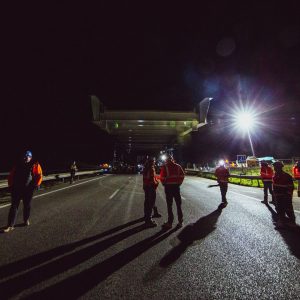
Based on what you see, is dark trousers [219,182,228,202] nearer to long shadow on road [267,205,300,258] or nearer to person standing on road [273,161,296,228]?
person standing on road [273,161,296,228]

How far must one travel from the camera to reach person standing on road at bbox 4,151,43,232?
20.2ft

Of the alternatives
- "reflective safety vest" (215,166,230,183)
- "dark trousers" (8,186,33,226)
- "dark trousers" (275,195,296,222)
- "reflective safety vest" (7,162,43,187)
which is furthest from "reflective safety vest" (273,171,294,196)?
"dark trousers" (8,186,33,226)

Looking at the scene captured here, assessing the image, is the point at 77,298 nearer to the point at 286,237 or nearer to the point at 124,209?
the point at 286,237

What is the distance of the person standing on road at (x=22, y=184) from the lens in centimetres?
614

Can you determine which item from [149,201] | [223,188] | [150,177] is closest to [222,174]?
[223,188]

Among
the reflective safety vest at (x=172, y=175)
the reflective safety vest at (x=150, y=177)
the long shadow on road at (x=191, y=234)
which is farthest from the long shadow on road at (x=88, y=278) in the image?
the reflective safety vest at (x=150, y=177)

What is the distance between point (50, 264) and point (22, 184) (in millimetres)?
3117

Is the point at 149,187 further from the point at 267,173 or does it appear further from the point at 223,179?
the point at 267,173

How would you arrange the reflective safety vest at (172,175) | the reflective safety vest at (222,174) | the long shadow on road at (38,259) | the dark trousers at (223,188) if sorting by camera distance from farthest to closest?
the reflective safety vest at (222,174) < the dark trousers at (223,188) < the reflective safety vest at (172,175) < the long shadow on road at (38,259)

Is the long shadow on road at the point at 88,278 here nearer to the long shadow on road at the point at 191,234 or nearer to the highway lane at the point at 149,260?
the highway lane at the point at 149,260

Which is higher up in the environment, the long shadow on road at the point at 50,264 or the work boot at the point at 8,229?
the work boot at the point at 8,229

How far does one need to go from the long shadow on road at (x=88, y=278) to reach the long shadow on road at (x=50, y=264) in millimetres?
313

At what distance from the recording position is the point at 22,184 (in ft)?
20.7

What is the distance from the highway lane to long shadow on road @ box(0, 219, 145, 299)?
0.04 feet
